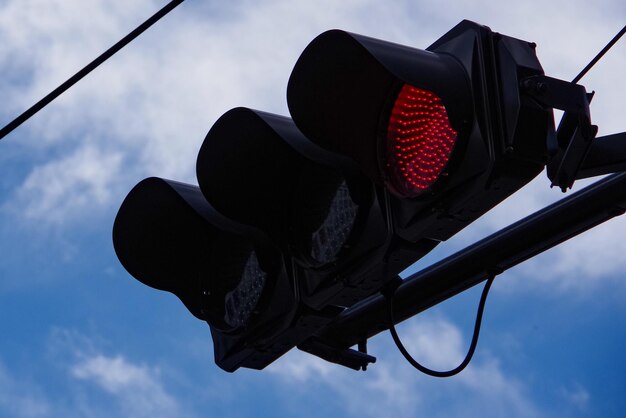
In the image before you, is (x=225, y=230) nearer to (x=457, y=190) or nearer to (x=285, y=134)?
(x=285, y=134)

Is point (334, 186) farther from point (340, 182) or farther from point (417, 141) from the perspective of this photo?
point (417, 141)

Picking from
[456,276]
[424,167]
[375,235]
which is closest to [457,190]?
[424,167]

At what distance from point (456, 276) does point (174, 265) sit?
784 millimetres

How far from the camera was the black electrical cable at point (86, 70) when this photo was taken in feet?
8.61

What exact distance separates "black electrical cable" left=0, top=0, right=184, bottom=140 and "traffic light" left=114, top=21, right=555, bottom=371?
11.2 inches

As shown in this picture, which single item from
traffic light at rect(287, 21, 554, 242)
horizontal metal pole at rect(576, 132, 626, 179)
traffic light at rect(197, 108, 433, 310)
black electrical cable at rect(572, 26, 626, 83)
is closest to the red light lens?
traffic light at rect(287, 21, 554, 242)

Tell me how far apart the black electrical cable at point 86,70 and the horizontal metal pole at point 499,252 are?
0.81m

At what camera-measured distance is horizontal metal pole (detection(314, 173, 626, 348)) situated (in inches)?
101

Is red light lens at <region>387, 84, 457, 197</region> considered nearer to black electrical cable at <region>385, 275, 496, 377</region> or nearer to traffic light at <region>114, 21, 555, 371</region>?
traffic light at <region>114, 21, 555, 371</region>

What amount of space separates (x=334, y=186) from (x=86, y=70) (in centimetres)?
58

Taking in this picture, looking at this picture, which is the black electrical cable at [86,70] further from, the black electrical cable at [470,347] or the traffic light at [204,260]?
the black electrical cable at [470,347]

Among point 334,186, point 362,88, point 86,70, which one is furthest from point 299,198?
point 86,70

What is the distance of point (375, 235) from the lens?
2.57 m

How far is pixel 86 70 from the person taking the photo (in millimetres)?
2691
